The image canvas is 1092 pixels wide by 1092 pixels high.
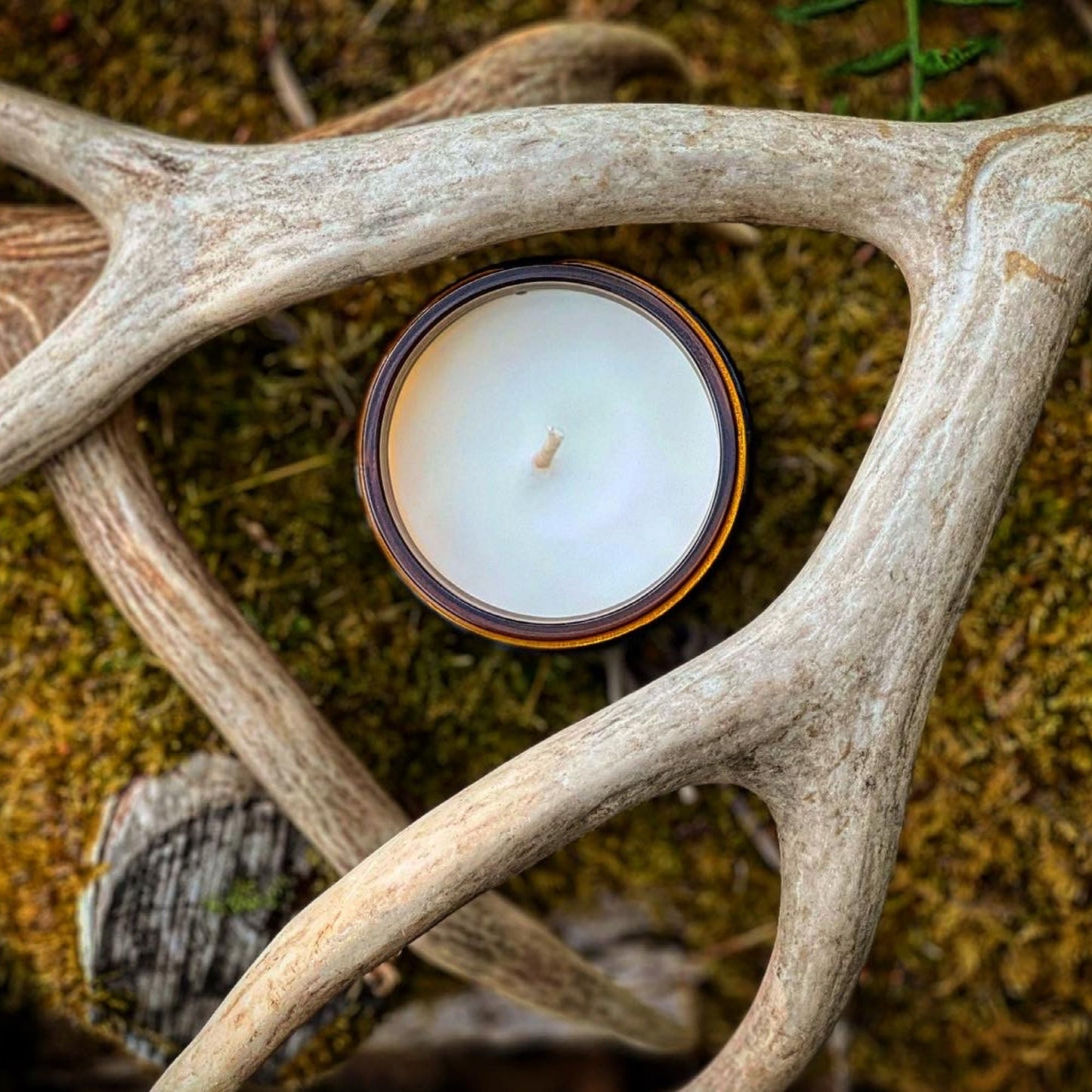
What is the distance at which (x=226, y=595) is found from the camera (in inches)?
47.8

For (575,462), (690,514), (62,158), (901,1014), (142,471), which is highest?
(62,158)

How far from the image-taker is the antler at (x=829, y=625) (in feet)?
3.14

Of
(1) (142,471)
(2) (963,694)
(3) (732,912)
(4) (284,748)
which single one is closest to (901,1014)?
(3) (732,912)

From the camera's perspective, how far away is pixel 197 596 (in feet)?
3.80

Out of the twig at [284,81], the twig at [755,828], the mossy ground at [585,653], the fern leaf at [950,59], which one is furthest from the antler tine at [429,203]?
the twig at [755,828]

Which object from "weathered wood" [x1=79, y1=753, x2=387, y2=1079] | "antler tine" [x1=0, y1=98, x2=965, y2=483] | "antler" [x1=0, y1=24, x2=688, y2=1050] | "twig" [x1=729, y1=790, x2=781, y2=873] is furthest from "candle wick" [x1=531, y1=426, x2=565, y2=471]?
"twig" [x1=729, y1=790, x2=781, y2=873]

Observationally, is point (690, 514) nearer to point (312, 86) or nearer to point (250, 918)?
point (250, 918)

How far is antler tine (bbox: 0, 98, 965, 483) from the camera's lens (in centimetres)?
103

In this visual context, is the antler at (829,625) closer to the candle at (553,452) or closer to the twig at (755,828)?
the candle at (553,452)

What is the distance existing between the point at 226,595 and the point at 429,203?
0.51 m

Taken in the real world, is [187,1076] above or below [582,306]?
below

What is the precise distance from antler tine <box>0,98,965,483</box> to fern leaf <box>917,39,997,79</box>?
0.52 ft

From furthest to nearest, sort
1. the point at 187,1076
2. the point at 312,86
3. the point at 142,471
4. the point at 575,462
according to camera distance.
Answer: the point at 312,86
the point at 142,471
the point at 575,462
the point at 187,1076

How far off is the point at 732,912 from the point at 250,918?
71 cm
